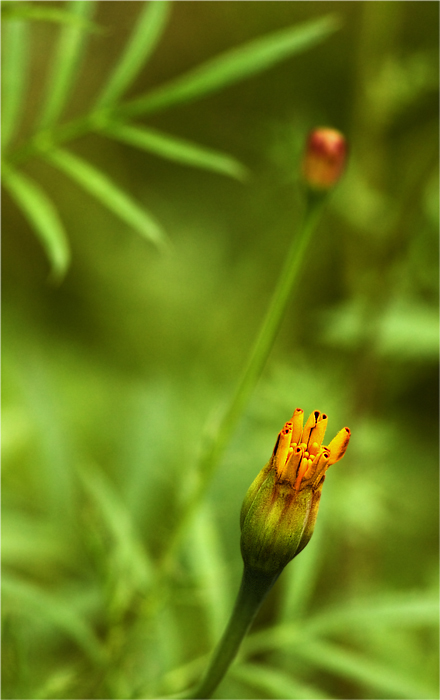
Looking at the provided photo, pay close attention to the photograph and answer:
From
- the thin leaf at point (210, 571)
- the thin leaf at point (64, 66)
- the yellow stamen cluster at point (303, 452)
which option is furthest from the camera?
the thin leaf at point (210, 571)

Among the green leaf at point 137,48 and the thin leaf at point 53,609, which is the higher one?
the green leaf at point 137,48

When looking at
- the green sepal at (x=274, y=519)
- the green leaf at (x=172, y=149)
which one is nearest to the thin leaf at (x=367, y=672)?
the green sepal at (x=274, y=519)

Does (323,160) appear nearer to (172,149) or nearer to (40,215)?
(172,149)

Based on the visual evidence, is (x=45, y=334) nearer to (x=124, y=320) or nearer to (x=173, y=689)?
(x=124, y=320)

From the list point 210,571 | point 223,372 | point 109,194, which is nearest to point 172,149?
point 109,194

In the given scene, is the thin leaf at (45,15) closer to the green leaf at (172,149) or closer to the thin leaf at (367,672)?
the green leaf at (172,149)

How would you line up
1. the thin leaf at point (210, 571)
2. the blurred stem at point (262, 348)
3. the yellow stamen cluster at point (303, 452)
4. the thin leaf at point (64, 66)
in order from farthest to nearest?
the thin leaf at point (210, 571) → the thin leaf at point (64, 66) → the blurred stem at point (262, 348) → the yellow stamen cluster at point (303, 452)

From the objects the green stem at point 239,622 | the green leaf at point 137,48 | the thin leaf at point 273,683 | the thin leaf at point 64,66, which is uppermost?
the green leaf at point 137,48
